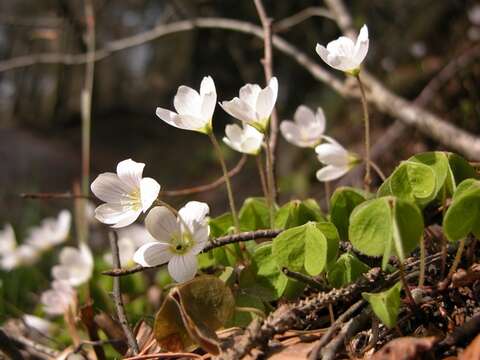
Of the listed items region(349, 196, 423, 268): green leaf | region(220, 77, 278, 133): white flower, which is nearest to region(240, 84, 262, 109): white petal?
region(220, 77, 278, 133): white flower

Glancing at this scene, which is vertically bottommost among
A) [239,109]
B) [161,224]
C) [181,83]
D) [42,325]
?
[42,325]

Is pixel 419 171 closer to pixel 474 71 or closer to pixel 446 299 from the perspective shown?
pixel 446 299

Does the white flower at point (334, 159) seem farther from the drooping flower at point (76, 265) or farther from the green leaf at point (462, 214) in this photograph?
the drooping flower at point (76, 265)

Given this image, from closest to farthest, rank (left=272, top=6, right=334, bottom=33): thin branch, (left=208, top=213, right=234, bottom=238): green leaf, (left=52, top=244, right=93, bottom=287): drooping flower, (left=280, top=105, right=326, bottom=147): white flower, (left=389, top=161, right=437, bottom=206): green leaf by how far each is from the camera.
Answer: (left=389, top=161, right=437, bottom=206): green leaf
(left=208, top=213, right=234, bottom=238): green leaf
(left=280, top=105, right=326, bottom=147): white flower
(left=52, top=244, right=93, bottom=287): drooping flower
(left=272, top=6, right=334, bottom=33): thin branch

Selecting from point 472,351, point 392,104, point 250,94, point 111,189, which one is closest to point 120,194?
Answer: point 111,189

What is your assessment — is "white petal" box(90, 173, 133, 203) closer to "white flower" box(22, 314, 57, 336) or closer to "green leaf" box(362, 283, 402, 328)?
"green leaf" box(362, 283, 402, 328)

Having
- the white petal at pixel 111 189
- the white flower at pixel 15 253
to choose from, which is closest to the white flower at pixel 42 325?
the white flower at pixel 15 253

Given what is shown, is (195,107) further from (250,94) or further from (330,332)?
(330,332)
